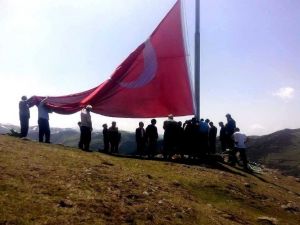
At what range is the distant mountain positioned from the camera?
153 metres

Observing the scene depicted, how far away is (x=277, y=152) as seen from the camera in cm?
17550

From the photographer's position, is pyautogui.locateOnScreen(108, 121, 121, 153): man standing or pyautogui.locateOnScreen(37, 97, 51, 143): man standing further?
pyautogui.locateOnScreen(108, 121, 121, 153): man standing

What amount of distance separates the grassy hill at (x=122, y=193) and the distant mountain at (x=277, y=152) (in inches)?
4914

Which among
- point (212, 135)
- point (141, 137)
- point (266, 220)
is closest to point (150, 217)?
point (266, 220)

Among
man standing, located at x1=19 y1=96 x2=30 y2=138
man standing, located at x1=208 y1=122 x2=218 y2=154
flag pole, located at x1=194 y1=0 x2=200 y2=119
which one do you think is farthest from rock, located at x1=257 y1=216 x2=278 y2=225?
man standing, located at x1=19 y1=96 x2=30 y2=138

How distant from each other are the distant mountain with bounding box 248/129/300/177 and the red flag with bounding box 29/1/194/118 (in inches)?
4766

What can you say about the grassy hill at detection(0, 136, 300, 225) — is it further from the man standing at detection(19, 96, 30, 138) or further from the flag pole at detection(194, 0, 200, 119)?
the flag pole at detection(194, 0, 200, 119)

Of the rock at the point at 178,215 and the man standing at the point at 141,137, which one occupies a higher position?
the man standing at the point at 141,137

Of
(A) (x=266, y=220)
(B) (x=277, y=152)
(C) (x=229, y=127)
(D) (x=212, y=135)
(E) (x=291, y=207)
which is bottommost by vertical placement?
(A) (x=266, y=220)

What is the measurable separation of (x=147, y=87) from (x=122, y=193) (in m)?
10.7

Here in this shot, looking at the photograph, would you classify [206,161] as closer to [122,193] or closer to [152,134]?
[152,134]

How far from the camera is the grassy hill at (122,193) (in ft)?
43.1

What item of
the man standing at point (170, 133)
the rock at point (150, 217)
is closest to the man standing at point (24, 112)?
the man standing at point (170, 133)

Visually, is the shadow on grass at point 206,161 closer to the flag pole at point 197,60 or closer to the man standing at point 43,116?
the flag pole at point 197,60
